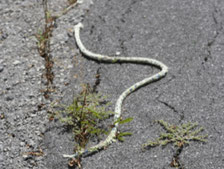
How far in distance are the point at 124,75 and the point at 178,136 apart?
1.01 m

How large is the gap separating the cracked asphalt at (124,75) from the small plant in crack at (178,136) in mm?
55

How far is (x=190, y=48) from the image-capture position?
426cm

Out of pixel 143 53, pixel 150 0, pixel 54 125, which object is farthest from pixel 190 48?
pixel 54 125

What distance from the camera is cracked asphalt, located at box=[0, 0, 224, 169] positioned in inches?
127

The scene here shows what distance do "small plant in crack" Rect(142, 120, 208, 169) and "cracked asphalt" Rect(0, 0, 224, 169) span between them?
5 centimetres

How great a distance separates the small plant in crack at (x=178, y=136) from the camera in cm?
326

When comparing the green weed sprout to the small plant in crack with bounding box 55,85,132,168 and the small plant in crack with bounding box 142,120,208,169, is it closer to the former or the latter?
the small plant in crack with bounding box 142,120,208,169

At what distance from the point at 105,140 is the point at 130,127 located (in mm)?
276

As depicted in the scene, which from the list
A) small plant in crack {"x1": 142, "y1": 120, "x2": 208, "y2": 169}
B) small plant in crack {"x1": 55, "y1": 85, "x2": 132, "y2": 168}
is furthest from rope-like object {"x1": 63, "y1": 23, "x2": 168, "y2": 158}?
small plant in crack {"x1": 142, "y1": 120, "x2": 208, "y2": 169}

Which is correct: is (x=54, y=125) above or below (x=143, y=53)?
below

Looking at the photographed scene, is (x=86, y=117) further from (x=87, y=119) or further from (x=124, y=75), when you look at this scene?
(x=124, y=75)

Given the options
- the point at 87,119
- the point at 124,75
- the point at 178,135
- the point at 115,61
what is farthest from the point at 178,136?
the point at 115,61

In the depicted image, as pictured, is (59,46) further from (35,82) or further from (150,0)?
(150,0)

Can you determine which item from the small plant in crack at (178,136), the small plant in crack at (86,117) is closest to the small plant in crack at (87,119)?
the small plant in crack at (86,117)
